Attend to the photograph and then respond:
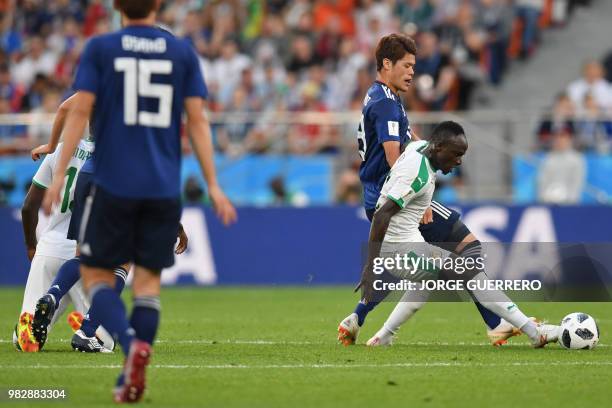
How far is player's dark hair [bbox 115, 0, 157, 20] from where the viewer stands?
284 inches

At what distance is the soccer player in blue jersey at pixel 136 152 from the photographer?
7105 mm

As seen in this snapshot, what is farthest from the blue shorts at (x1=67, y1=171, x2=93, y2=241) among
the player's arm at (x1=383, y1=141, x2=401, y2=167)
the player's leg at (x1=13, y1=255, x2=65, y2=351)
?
the player's arm at (x1=383, y1=141, x2=401, y2=167)

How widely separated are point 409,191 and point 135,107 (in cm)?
306

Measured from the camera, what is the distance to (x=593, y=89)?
67.6 ft

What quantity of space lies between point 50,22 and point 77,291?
16.7m

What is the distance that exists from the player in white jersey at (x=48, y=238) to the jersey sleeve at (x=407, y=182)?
2375 millimetres

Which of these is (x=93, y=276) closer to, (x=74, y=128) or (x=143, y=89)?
(x=74, y=128)

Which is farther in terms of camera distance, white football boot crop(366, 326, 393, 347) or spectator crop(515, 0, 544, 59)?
spectator crop(515, 0, 544, 59)

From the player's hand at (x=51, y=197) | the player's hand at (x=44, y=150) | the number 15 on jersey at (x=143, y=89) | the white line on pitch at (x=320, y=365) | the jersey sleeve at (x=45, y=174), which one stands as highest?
the number 15 on jersey at (x=143, y=89)

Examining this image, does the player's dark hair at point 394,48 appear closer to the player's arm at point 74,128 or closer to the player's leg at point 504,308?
the player's leg at point 504,308

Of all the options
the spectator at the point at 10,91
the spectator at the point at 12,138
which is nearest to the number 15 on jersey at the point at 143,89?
the spectator at the point at 12,138

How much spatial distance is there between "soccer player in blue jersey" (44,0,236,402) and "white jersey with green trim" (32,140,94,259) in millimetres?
2875

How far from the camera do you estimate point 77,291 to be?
10422 mm

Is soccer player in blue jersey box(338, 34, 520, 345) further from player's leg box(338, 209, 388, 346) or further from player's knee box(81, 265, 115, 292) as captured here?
player's knee box(81, 265, 115, 292)
